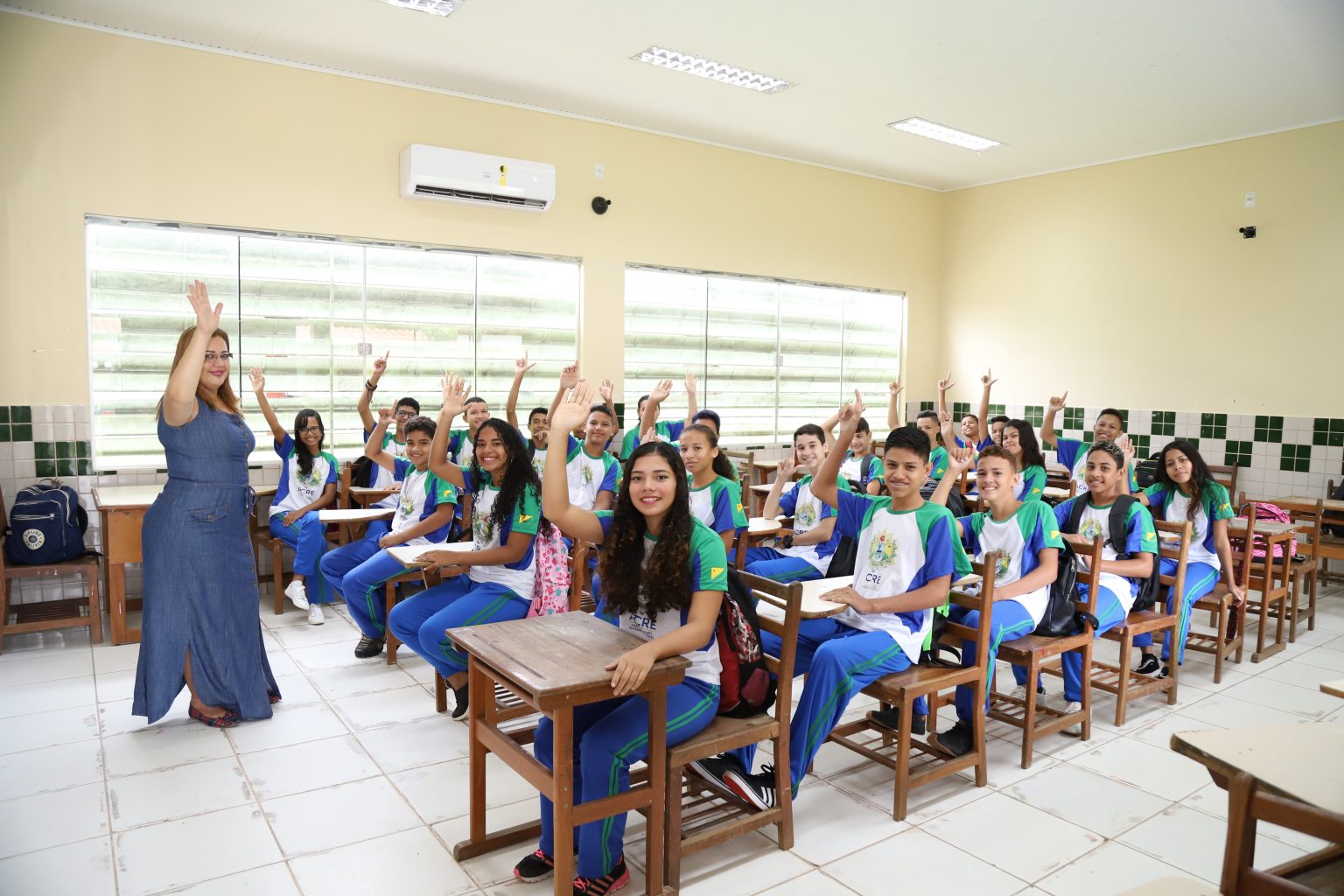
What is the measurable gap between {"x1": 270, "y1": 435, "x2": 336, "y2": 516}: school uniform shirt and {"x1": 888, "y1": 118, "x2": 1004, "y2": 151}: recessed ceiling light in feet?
16.4

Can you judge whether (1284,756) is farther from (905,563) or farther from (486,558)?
(486,558)

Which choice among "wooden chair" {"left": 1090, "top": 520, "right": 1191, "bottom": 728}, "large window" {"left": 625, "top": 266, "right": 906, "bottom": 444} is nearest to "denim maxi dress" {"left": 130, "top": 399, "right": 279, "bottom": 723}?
"wooden chair" {"left": 1090, "top": 520, "right": 1191, "bottom": 728}

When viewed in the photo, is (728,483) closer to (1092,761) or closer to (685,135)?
(1092,761)

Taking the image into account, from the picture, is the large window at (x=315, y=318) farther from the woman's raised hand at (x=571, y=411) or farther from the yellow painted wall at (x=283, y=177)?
the woman's raised hand at (x=571, y=411)

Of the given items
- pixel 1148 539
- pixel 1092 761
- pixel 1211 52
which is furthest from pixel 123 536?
pixel 1211 52

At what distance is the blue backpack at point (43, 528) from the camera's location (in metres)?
4.70

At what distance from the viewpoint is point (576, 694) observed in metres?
2.08

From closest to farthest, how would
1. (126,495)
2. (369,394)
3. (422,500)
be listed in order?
1. (422,500)
2. (126,495)
3. (369,394)

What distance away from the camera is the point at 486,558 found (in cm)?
348

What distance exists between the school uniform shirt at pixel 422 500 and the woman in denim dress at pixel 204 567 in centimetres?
90

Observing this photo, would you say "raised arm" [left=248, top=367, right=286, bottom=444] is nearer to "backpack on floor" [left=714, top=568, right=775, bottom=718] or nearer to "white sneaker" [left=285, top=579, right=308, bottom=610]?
"white sneaker" [left=285, top=579, right=308, bottom=610]

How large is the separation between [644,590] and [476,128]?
16.3 feet

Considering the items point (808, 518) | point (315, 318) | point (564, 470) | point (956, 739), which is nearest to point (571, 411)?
point (564, 470)

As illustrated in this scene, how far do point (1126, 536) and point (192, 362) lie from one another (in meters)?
3.98
